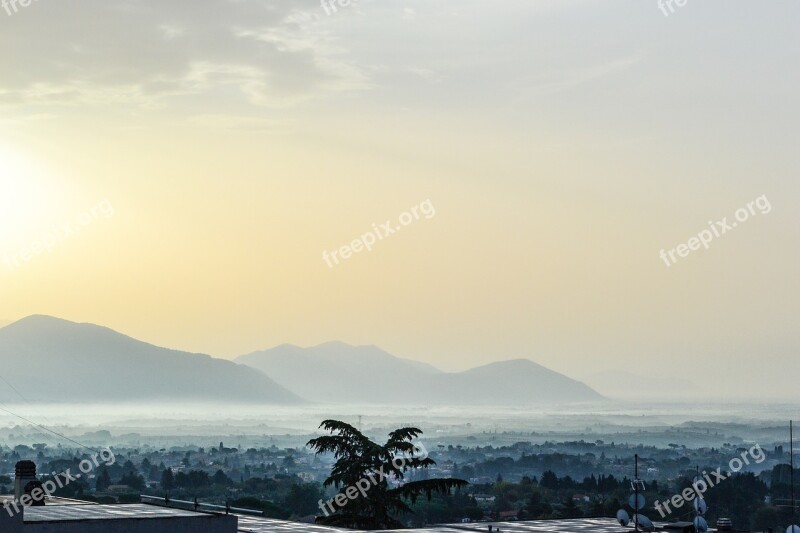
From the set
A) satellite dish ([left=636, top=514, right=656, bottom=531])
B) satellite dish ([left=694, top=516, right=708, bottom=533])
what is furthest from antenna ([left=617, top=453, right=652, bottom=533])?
satellite dish ([left=694, top=516, right=708, bottom=533])

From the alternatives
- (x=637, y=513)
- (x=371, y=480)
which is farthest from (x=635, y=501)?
(x=371, y=480)

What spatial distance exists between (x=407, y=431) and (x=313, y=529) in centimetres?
3166

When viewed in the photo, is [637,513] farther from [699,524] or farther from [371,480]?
[371,480]

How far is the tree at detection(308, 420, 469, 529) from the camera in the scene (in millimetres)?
72875

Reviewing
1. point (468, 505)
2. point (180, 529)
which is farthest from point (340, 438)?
point (468, 505)

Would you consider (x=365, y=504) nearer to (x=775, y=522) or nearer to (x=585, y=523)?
(x=585, y=523)

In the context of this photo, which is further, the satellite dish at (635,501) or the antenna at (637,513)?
the satellite dish at (635,501)

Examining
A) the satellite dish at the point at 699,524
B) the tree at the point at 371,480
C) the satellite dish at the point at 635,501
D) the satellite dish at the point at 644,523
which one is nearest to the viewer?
the satellite dish at the point at 699,524

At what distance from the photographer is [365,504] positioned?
250 feet

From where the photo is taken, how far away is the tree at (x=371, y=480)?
239 feet

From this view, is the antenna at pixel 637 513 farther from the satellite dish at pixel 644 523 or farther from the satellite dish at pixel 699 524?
the satellite dish at pixel 699 524

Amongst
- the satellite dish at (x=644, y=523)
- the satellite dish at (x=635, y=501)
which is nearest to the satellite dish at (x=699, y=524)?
the satellite dish at (x=644, y=523)

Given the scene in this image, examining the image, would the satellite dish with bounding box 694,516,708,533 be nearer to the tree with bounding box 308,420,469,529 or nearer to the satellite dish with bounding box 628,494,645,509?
the satellite dish with bounding box 628,494,645,509

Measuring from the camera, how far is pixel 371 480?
78125 millimetres
